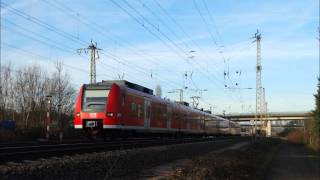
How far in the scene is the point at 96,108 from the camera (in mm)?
26469

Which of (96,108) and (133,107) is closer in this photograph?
(96,108)

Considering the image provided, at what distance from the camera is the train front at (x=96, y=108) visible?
26.2 m

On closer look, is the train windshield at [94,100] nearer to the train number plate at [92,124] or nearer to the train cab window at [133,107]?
the train number plate at [92,124]

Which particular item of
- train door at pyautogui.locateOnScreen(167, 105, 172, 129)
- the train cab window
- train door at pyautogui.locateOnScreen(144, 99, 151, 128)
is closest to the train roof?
train door at pyautogui.locateOnScreen(144, 99, 151, 128)

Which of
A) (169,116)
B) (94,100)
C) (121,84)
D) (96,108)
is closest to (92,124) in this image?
(96,108)

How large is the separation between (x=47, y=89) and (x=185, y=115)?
712 inches

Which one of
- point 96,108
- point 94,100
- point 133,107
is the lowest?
point 96,108

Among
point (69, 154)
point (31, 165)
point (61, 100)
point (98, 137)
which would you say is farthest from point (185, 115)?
point (31, 165)

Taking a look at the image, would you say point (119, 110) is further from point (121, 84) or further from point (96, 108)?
point (121, 84)

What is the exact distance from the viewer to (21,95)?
178ft

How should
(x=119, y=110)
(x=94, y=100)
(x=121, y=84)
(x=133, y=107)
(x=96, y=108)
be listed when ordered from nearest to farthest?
(x=96, y=108) < (x=94, y=100) < (x=119, y=110) < (x=121, y=84) < (x=133, y=107)

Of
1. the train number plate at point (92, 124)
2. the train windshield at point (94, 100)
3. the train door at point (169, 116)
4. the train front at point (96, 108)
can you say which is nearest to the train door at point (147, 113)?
the train front at point (96, 108)

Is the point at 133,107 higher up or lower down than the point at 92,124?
higher up

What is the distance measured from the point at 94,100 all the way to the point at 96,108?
51 centimetres
